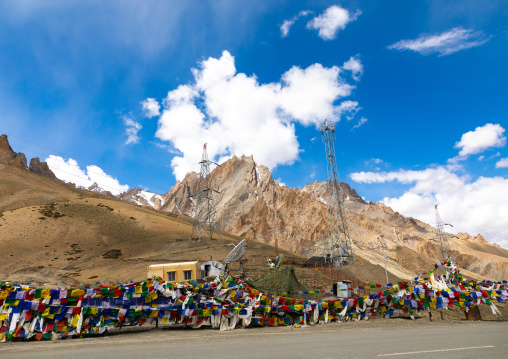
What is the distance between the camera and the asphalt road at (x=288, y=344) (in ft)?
26.7

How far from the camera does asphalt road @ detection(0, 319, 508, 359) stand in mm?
8125

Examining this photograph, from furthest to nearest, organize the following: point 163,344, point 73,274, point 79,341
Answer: point 73,274, point 79,341, point 163,344

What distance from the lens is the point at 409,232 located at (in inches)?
7190

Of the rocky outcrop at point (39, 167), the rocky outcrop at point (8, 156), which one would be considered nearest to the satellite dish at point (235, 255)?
the rocky outcrop at point (8, 156)

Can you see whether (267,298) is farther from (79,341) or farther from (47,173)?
(47,173)

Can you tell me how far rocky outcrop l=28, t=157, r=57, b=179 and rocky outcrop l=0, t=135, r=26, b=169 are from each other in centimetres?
370

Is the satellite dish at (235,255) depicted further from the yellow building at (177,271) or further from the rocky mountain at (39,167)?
the rocky mountain at (39,167)

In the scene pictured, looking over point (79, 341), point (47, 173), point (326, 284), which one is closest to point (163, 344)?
point (79, 341)

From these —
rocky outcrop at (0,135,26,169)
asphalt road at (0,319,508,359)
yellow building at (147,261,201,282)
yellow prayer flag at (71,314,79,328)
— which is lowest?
asphalt road at (0,319,508,359)

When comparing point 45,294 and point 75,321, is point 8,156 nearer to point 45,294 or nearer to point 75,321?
point 45,294

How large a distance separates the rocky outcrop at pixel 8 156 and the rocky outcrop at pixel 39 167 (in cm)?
370

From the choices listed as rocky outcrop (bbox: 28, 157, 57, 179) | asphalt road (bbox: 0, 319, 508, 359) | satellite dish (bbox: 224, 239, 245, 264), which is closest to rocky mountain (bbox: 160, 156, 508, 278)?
satellite dish (bbox: 224, 239, 245, 264)

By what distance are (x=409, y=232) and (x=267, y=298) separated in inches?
7520

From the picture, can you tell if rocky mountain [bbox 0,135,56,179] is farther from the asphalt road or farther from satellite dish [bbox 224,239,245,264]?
the asphalt road
